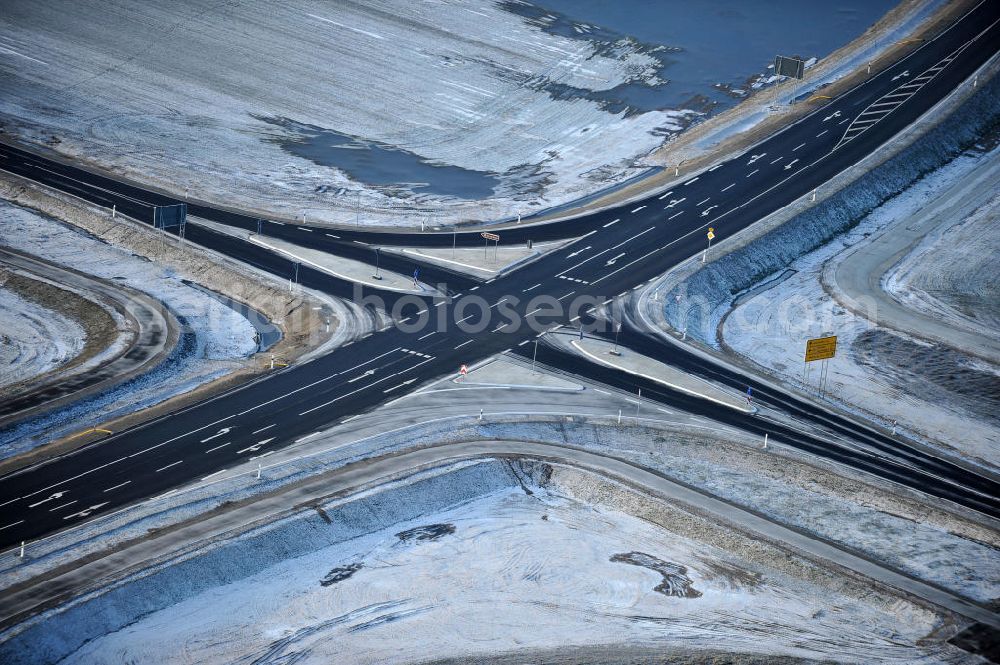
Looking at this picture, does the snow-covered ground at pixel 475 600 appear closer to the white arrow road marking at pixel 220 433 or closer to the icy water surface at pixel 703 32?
the white arrow road marking at pixel 220 433

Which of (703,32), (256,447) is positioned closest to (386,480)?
(256,447)

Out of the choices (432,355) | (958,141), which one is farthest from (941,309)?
(432,355)

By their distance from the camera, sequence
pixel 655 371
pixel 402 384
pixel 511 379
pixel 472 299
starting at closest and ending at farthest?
pixel 402 384 < pixel 511 379 < pixel 655 371 < pixel 472 299

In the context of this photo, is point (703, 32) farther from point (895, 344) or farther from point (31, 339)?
point (31, 339)

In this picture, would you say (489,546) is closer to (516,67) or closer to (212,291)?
(212,291)

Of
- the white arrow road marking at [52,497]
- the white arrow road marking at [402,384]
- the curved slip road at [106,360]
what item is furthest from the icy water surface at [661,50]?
the white arrow road marking at [52,497]

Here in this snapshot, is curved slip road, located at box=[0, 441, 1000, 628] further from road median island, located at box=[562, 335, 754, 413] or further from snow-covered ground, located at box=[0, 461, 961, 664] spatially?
road median island, located at box=[562, 335, 754, 413]

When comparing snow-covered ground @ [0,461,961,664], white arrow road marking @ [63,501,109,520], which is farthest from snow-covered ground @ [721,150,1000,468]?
white arrow road marking @ [63,501,109,520]
